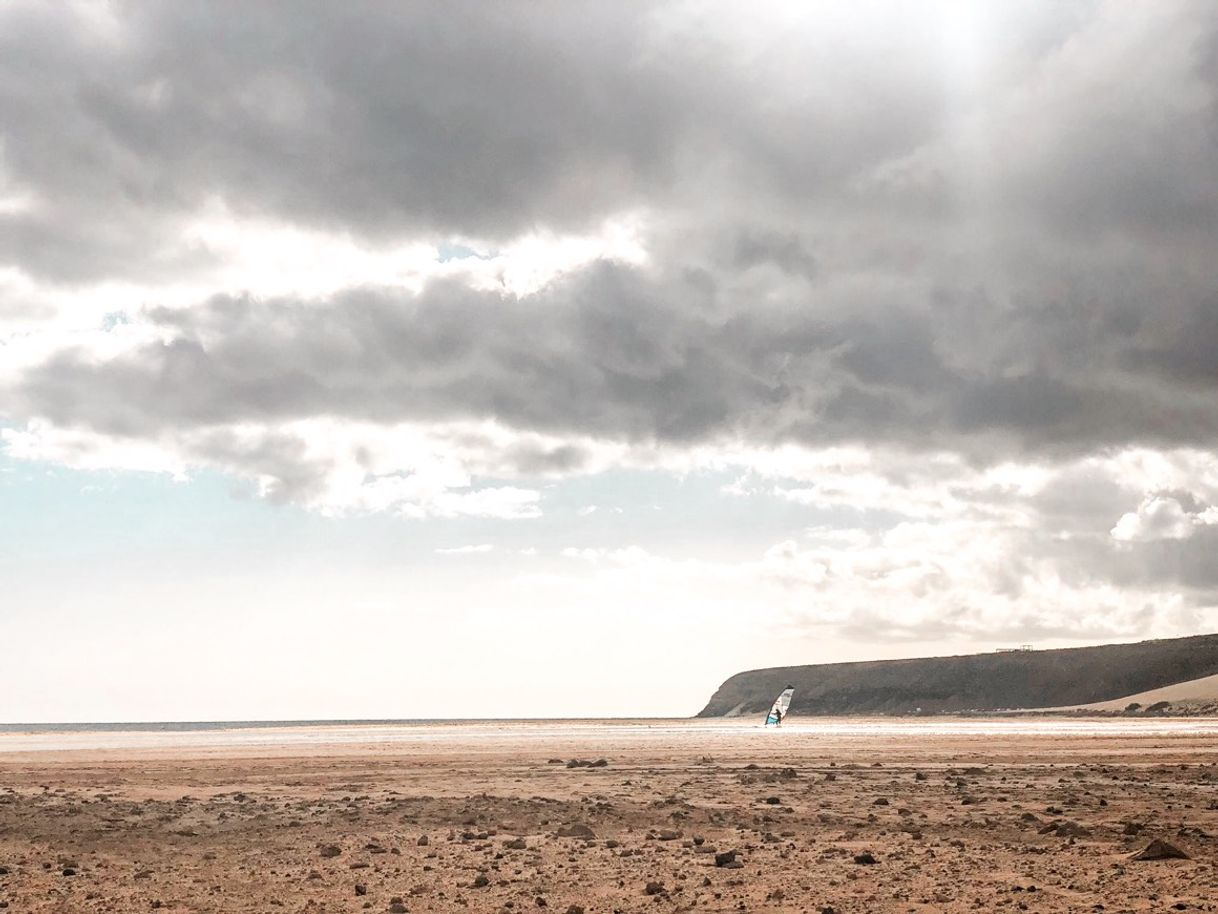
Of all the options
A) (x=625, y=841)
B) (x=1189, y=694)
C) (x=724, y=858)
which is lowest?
(x=1189, y=694)

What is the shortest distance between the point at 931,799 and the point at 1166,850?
884 cm

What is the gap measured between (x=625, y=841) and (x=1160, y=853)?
8252mm

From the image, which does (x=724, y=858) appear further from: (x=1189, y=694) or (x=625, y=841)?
(x=1189, y=694)

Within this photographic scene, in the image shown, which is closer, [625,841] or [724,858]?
[724,858]

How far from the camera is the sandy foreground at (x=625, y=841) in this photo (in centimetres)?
1406

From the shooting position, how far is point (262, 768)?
3956 cm

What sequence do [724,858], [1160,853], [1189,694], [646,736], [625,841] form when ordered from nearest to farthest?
1. [1160,853]
2. [724,858]
3. [625,841]
4. [646,736]
5. [1189,694]

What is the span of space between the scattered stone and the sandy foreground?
0.69 ft

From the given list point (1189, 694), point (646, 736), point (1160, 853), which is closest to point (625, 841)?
point (1160, 853)

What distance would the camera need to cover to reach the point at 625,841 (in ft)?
61.4

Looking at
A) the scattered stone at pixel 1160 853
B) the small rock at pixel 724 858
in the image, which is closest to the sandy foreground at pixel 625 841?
the small rock at pixel 724 858

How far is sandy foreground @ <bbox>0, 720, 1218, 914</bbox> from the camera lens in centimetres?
1406

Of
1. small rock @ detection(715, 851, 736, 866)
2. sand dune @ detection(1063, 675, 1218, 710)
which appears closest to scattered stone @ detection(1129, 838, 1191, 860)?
small rock @ detection(715, 851, 736, 866)

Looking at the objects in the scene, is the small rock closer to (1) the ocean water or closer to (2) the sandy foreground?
(2) the sandy foreground
